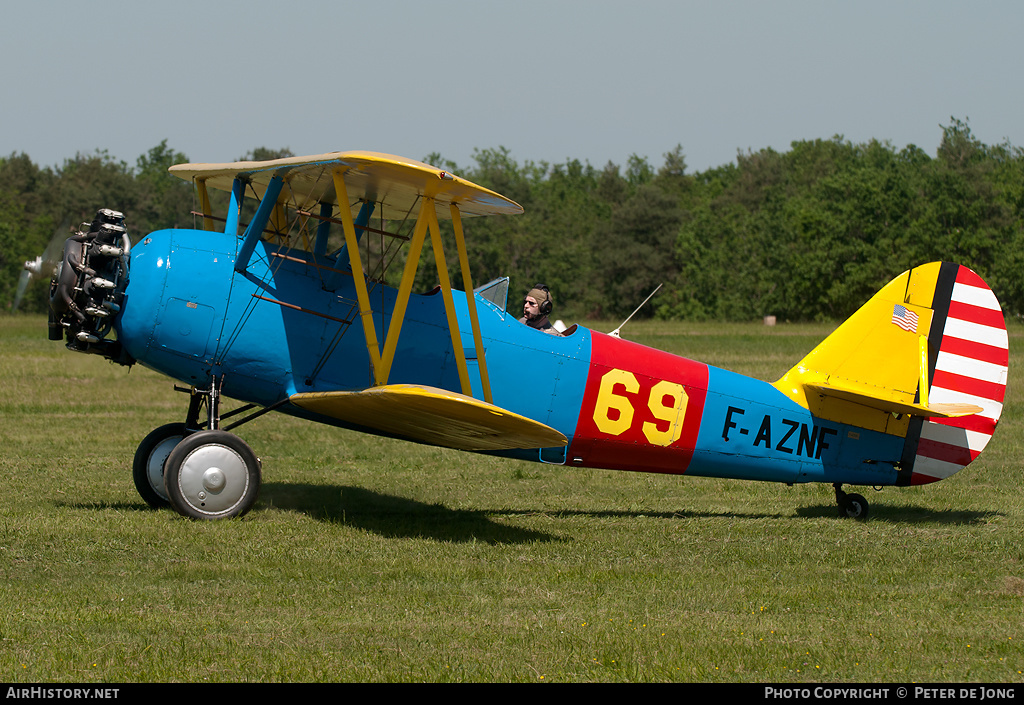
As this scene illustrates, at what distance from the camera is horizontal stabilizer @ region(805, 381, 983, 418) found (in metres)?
8.27

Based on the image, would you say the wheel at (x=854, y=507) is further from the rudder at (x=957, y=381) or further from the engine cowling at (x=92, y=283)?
the engine cowling at (x=92, y=283)

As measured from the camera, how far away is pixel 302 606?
570 centimetres

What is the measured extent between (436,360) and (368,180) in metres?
1.48

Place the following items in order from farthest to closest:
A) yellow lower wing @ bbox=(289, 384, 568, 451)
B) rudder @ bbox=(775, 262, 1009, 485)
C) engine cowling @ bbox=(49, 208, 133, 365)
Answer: rudder @ bbox=(775, 262, 1009, 485) → engine cowling @ bbox=(49, 208, 133, 365) → yellow lower wing @ bbox=(289, 384, 568, 451)

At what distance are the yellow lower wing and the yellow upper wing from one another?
1.41m

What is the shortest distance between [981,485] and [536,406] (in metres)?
5.37

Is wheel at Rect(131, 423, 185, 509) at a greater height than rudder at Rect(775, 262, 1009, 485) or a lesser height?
lesser

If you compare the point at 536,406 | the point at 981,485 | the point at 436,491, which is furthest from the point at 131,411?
the point at 981,485

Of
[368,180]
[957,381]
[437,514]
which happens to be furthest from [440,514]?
[957,381]

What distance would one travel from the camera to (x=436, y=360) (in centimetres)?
805

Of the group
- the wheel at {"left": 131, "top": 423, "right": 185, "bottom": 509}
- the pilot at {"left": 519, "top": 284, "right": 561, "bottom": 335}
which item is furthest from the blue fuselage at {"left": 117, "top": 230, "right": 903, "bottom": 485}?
the wheel at {"left": 131, "top": 423, "right": 185, "bottom": 509}

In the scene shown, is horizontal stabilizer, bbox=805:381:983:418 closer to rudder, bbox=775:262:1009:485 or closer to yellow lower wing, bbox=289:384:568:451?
rudder, bbox=775:262:1009:485

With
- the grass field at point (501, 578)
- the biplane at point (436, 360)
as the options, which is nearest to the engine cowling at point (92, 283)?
the biplane at point (436, 360)

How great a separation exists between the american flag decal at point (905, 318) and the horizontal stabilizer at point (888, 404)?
24.1 inches
